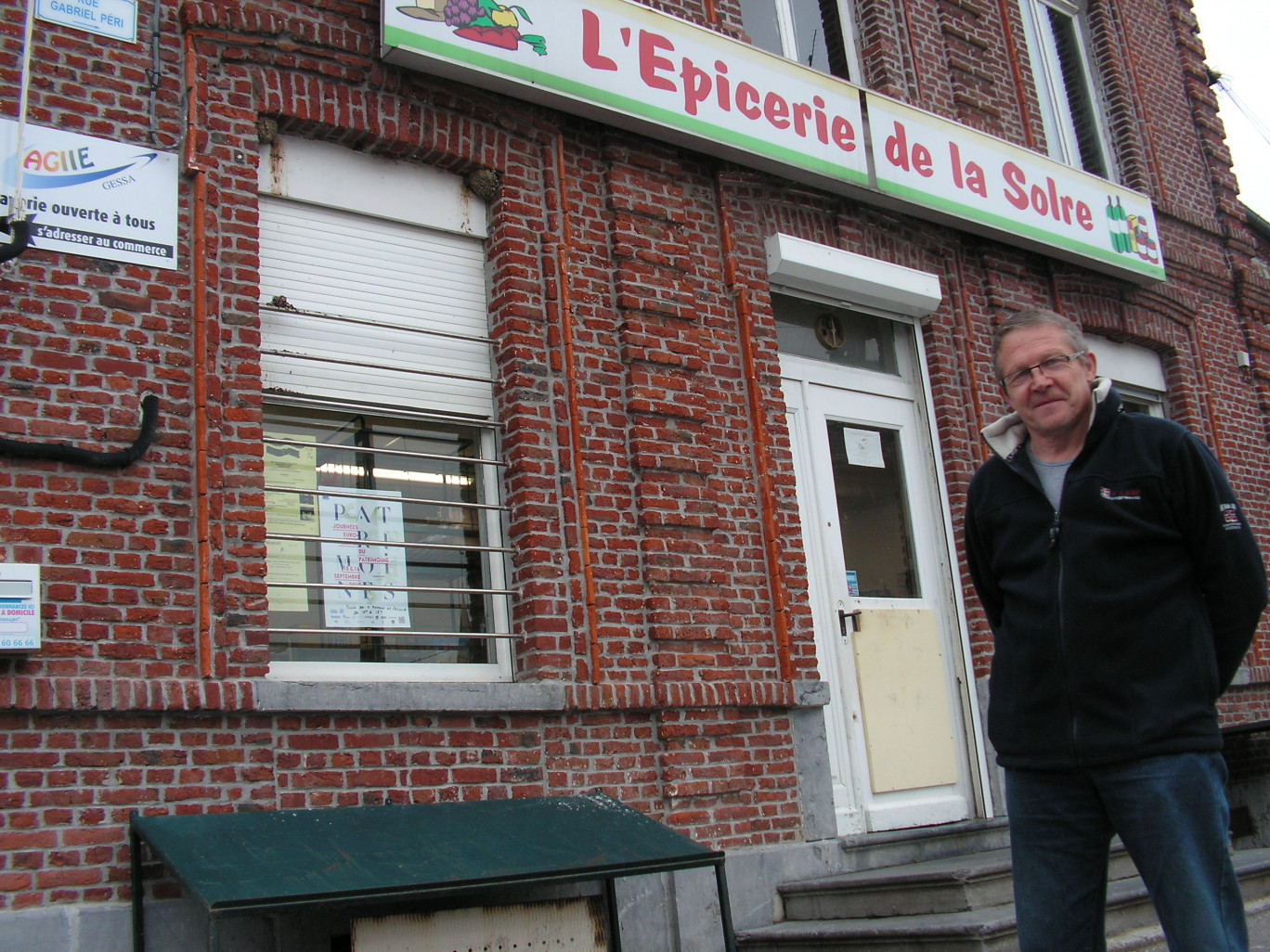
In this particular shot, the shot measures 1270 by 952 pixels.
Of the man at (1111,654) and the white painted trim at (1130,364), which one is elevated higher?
the white painted trim at (1130,364)

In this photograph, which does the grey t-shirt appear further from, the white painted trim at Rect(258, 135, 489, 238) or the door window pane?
the door window pane

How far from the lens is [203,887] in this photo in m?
3.89

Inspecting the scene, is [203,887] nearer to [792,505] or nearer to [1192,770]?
[1192,770]

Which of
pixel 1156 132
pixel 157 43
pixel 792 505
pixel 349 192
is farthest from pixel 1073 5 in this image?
pixel 157 43

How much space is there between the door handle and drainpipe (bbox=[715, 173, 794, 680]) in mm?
716

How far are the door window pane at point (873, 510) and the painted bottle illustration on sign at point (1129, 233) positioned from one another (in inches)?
116

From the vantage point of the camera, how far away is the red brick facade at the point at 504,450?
186 inches

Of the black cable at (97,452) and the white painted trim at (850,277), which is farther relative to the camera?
the white painted trim at (850,277)

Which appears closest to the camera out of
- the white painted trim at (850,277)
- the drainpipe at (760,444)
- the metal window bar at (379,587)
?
the metal window bar at (379,587)

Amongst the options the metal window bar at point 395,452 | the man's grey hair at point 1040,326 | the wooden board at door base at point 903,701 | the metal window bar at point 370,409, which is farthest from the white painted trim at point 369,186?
the man's grey hair at point 1040,326

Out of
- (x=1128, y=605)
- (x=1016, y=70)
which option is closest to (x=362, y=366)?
(x=1128, y=605)

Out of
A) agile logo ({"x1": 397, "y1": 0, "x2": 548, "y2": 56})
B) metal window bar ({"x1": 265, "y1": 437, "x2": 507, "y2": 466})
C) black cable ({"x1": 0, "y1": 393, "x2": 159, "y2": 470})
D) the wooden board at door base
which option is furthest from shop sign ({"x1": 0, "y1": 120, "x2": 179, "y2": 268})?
the wooden board at door base

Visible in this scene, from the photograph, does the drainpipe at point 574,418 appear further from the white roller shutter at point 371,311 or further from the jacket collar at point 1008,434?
the jacket collar at point 1008,434

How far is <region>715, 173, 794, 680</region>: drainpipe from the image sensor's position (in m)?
6.73
